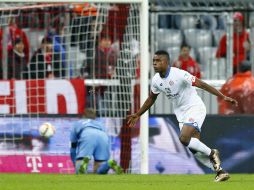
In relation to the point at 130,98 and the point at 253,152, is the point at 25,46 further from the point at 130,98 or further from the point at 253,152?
the point at 253,152

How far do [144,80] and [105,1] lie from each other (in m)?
1.55

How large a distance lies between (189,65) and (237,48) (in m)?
1.09

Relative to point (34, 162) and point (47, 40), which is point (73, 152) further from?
point (47, 40)

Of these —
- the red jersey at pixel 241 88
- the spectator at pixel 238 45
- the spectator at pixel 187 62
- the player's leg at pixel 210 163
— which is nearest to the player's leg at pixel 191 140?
the player's leg at pixel 210 163

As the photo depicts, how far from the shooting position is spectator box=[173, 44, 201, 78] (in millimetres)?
20703

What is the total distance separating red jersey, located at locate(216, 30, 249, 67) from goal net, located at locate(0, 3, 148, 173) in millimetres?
2187

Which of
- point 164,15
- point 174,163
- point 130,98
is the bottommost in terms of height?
point 174,163

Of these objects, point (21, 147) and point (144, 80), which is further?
point (21, 147)

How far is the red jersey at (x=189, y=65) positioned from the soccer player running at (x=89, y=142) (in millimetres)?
2560

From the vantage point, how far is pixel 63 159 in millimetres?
19703

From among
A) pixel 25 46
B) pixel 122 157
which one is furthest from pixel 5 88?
pixel 122 157

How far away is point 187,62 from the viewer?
68.2ft

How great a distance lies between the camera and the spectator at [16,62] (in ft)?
66.4

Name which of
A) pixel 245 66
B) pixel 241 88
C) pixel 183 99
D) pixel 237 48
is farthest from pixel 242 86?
pixel 183 99
